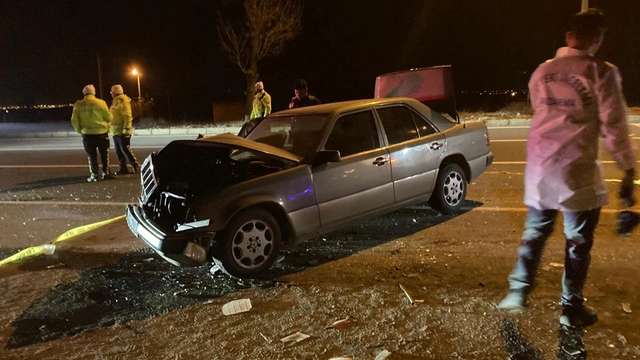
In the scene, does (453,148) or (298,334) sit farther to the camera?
(453,148)

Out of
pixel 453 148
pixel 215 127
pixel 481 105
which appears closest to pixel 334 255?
pixel 453 148

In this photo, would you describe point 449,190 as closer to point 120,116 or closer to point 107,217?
point 107,217

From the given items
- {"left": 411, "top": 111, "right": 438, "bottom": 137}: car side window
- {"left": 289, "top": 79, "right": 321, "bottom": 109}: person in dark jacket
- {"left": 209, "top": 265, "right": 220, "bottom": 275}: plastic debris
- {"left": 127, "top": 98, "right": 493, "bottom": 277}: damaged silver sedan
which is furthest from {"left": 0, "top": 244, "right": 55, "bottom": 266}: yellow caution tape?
{"left": 289, "top": 79, "right": 321, "bottom": 109}: person in dark jacket

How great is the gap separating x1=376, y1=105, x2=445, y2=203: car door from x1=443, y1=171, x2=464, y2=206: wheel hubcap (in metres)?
0.31

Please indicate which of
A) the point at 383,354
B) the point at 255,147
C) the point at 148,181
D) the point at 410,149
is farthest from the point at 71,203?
the point at 383,354

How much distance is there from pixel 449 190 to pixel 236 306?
3232 millimetres

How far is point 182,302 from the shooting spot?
169 inches

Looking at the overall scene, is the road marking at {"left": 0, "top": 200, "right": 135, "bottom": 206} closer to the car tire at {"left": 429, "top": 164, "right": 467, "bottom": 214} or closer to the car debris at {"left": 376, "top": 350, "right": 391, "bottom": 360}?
the car tire at {"left": 429, "top": 164, "right": 467, "bottom": 214}

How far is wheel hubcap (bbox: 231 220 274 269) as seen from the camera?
4668mm

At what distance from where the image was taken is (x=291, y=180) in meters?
4.90

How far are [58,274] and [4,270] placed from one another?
24.5 inches

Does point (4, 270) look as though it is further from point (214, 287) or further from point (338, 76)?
point (338, 76)

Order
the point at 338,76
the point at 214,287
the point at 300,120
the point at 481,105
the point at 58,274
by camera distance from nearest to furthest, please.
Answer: the point at 214,287, the point at 58,274, the point at 300,120, the point at 481,105, the point at 338,76

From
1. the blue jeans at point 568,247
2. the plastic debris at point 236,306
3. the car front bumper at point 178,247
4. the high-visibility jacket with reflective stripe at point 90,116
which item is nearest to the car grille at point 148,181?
the car front bumper at point 178,247
